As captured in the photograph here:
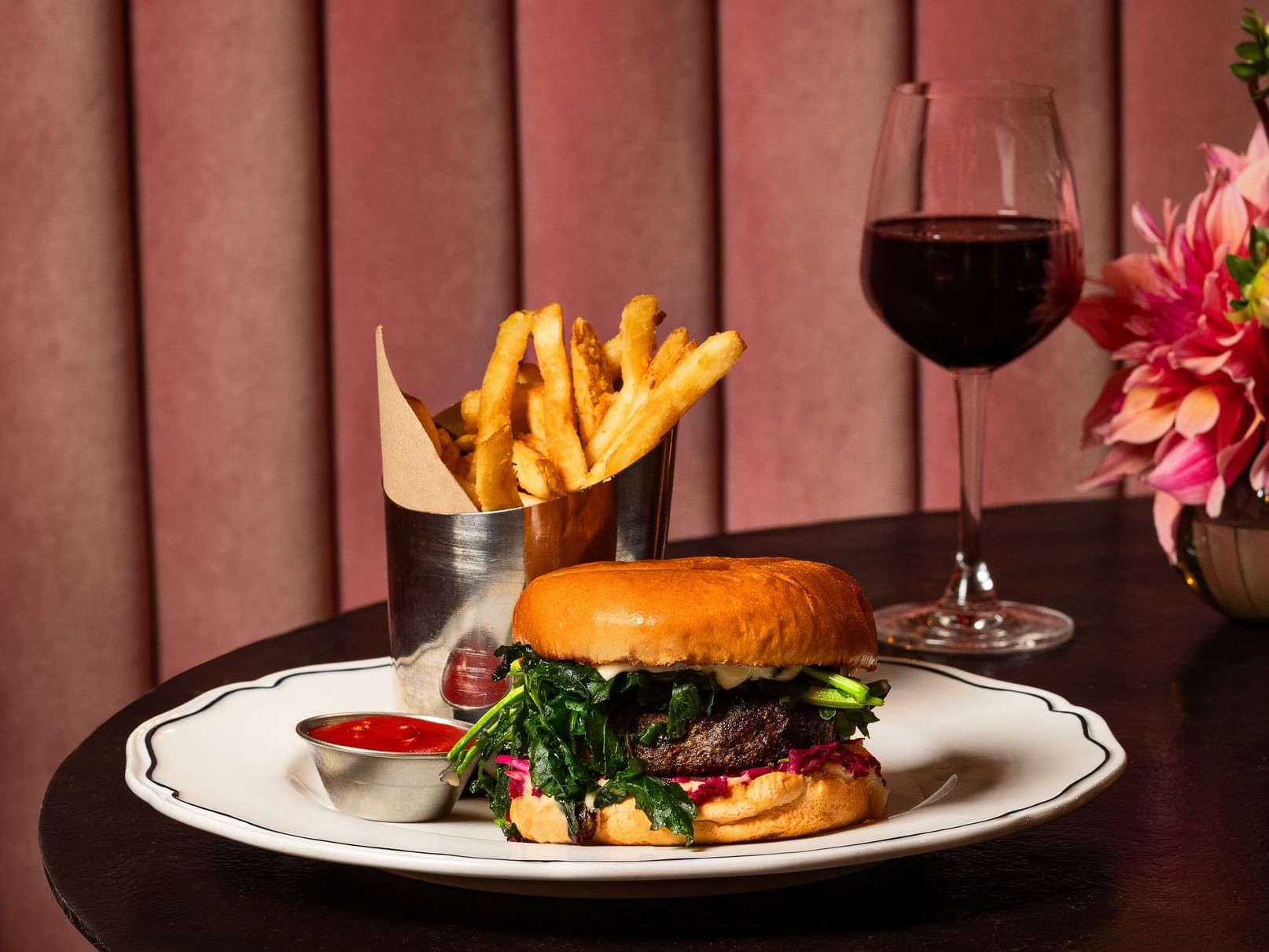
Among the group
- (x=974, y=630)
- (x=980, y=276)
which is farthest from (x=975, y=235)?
(x=974, y=630)

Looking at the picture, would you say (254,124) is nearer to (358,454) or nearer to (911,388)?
(358,454)

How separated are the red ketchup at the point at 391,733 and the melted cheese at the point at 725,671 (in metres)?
0.13

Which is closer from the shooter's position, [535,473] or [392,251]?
[535,473]

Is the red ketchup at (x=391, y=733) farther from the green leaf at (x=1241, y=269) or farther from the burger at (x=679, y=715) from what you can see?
the green leaf at (x=1241, y=269)

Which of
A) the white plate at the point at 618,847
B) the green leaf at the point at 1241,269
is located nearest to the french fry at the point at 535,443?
the white plate at the point at 618,847

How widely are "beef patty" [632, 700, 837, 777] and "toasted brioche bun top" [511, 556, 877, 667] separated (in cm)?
3

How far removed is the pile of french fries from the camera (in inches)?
39.9

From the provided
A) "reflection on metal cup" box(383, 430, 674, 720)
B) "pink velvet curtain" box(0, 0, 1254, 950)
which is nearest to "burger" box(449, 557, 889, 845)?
"reflection on metal cup" box(383, 430, 674, 720)

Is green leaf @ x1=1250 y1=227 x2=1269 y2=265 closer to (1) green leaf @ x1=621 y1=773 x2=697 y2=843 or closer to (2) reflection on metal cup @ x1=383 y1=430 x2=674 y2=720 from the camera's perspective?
(2) reflection on metal cup @ x1=383 y1=430 x2=674 y2=720

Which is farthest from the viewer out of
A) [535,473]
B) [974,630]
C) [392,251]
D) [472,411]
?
[392,251]

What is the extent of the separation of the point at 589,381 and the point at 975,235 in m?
0.36

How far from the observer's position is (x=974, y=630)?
1238 mm

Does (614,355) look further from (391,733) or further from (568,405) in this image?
(391,733)

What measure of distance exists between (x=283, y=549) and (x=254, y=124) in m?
0.55
